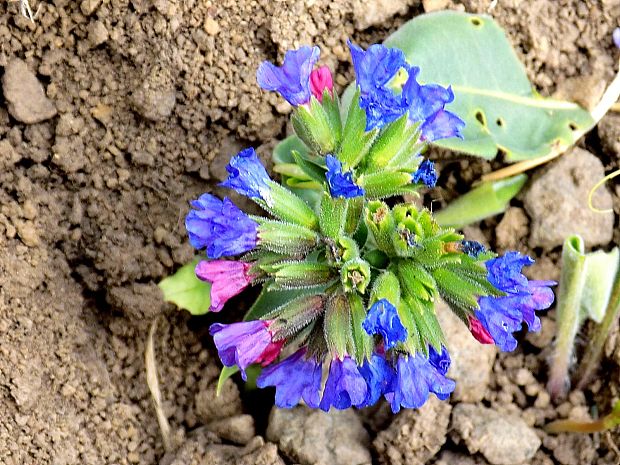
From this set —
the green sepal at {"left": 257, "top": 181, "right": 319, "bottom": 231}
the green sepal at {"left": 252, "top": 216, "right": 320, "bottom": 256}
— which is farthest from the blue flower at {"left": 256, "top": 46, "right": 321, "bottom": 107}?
the green sepal at {"left": 252, "top": 216, "right": 320, "bottom": 256}

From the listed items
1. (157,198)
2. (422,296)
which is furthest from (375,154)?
(157,198)

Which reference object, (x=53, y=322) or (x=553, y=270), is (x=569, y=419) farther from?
(x=53, y=322)

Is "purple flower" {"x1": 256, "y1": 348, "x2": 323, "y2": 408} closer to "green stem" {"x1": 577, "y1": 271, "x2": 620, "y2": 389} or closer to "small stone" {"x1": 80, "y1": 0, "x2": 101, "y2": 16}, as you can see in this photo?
"green stem" {"x1": 577, "y1": 271, "x2": 620, "y2": 389}

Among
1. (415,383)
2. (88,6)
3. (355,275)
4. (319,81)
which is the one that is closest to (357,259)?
(355,275)

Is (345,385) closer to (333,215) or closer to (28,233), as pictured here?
(333,215)

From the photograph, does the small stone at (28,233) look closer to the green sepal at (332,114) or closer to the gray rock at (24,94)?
the gray rock at (24,94)

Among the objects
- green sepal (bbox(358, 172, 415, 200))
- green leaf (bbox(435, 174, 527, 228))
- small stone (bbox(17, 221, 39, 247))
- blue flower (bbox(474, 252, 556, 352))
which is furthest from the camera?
green leaf (bbox(435, 174, 527, 228))

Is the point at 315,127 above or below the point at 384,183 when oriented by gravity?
above
